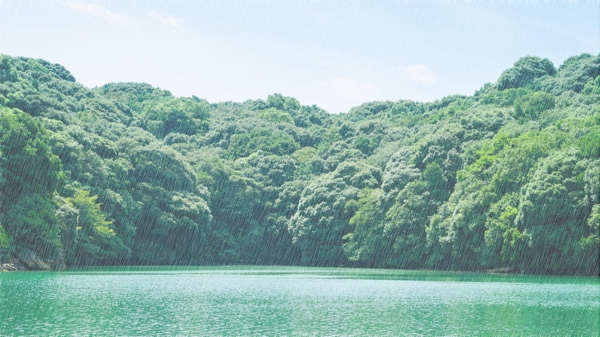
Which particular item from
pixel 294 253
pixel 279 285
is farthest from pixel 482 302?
pixel 294 253

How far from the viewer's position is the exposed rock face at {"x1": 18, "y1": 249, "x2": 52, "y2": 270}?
4831 cm

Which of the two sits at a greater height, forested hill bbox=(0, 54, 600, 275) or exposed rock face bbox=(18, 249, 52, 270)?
forested hill bbox=(0, 54, 600, 275)

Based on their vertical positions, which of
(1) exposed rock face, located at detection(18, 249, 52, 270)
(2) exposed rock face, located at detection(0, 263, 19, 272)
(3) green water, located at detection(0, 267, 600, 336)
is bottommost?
(2) exposed rock face, located at detection(0, 263, 19, 272)

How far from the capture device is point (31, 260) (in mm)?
48875

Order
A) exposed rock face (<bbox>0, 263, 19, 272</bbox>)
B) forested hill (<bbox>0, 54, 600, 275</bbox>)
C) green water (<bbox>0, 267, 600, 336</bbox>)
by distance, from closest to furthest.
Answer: green water (<bbox>0, 267, 600, 336</bbox>) → exposed rock face (<bbox>0, 263, 19, 272</bbox>) → forested hill (<bbox>0, 54, 600, 275</bbox>)

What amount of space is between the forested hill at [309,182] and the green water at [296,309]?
34.5ft

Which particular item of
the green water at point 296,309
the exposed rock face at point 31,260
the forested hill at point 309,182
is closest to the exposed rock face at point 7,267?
the forested hill at point 309,182

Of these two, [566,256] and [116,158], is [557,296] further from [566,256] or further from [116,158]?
[116,158]

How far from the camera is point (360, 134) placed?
95.2 m

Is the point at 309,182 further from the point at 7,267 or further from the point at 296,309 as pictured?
the point at 296,309

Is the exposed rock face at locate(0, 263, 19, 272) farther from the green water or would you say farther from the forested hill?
the green water

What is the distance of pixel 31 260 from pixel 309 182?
130ft

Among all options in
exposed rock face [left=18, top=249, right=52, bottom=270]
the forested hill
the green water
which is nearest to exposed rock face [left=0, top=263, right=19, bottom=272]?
the forested hill

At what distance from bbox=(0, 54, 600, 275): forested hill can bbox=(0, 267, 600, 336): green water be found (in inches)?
414
